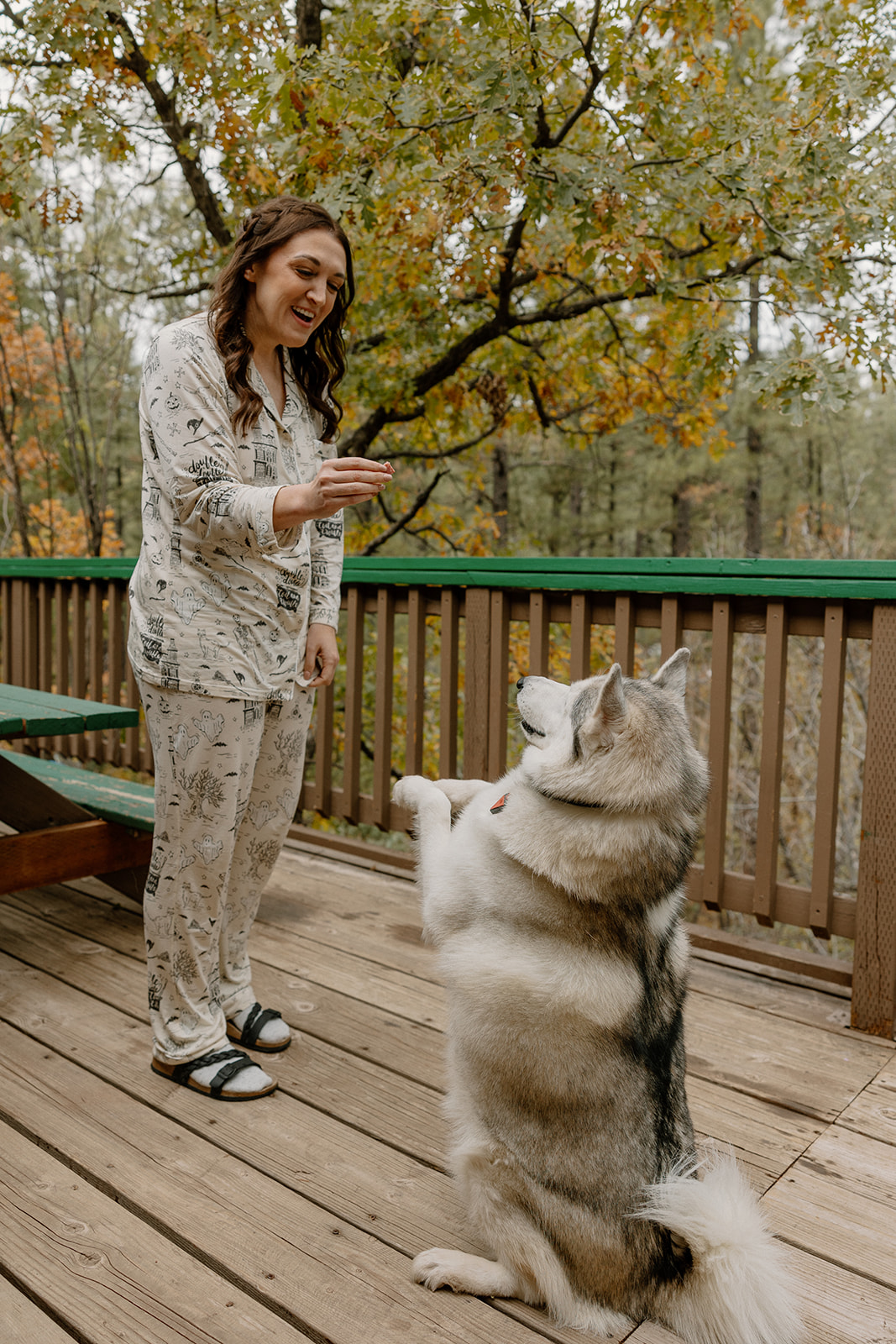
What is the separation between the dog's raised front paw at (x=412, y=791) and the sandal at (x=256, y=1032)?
2.36 feet

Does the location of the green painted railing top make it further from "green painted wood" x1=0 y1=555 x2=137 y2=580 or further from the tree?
the tree

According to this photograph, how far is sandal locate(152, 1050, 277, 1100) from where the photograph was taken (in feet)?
6.43

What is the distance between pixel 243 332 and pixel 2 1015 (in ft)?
5.73

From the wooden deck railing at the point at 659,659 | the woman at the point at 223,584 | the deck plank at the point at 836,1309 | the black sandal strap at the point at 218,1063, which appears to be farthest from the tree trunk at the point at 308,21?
the deck plank at the point at 836,1309

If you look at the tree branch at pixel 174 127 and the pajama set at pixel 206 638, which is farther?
the tree branch at pixel 174 127

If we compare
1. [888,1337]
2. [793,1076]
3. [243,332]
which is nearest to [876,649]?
[793,1076]

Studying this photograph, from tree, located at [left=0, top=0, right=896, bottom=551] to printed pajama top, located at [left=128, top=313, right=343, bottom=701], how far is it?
2.33 m

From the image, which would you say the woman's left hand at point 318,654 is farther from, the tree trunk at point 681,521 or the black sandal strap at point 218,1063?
→ the tree trunk at point 681,521

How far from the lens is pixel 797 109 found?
4.15 m

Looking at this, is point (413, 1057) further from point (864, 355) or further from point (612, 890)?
point (864, 355)

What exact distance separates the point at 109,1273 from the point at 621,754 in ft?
3.73

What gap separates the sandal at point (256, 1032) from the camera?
2174 mm

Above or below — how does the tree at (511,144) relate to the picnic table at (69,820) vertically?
above

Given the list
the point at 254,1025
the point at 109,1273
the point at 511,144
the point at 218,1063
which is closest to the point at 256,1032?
the point at 254,1025
